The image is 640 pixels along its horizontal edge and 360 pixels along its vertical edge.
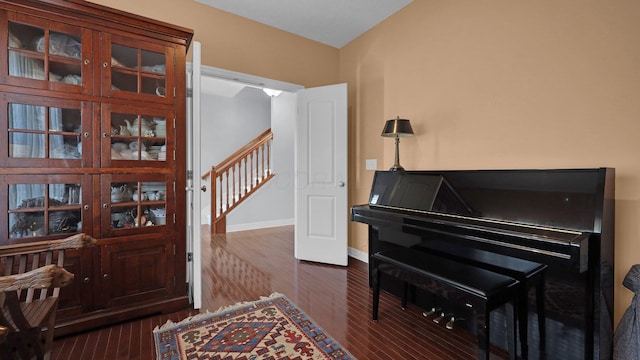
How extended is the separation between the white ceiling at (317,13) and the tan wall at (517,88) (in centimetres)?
19

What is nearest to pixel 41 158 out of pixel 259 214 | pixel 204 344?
pixel 204 344

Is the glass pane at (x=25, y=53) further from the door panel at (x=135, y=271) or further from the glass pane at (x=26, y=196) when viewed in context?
the door panel at (x=135, y=271)

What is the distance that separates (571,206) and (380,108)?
2.05 m

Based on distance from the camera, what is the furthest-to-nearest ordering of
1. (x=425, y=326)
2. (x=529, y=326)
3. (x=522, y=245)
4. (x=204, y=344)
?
1. (x=425, y=326)
2. (x=204, y=344)
3. (x=529, y=326)
4. (x=522, y=245)

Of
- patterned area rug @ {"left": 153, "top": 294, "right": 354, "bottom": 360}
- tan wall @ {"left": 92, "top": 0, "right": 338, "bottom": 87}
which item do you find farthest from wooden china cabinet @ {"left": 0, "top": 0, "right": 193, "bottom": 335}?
tan wall @ {"left": 92, "top": 0, "right": 338, "bottom": 87}

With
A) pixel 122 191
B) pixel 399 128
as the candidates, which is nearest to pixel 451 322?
pixel 399 128

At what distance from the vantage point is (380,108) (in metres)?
3.21

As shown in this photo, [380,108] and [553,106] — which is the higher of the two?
[380,108]

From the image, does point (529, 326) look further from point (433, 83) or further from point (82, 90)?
point (82, 90)

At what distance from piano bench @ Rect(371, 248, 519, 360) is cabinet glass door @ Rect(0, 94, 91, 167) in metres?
2.21

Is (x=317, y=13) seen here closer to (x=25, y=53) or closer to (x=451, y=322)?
(x=25, y=53)

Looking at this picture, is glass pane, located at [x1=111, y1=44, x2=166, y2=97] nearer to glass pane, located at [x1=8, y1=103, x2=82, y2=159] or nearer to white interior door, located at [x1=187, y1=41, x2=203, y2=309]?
white interior door, located at [x1=187, y1=41, x2=203, y2=309]

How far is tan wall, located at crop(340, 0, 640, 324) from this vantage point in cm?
162

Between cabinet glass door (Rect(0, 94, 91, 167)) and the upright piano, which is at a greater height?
cabinet glass door (Rect(0, 94, 91, 167))
